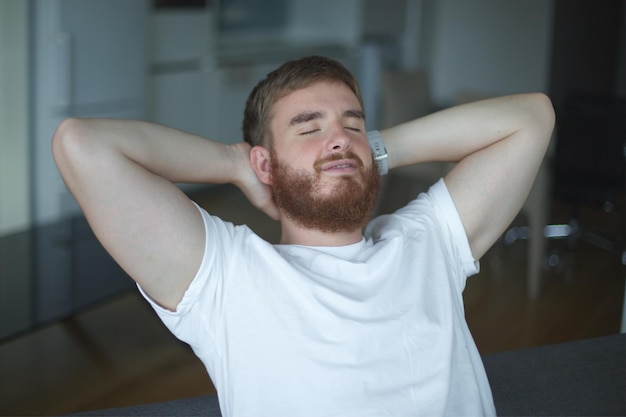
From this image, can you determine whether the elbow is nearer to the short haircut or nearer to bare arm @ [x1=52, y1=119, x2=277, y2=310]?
bare arm @ [x1=52, y1=119, x2=277, y2=310]

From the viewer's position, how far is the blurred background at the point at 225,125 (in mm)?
2930

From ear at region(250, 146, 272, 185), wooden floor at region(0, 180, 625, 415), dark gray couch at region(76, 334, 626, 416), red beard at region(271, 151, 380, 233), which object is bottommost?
wooden floor at region(0, 180, 625, 415)

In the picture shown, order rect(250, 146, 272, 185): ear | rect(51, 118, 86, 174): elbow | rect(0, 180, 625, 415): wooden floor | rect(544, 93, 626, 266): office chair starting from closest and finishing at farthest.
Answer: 1. rect(51, 118, 86, 174): elbow
2. rect(250, 146, 272, 185): ear
3. rect(0, 180, 625, 415): wooden floor
4. rect(544, 93, 626, 266): office chair

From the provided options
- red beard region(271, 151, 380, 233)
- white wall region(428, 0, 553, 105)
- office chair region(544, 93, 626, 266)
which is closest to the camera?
red beard region(271, 151, 380, 233)

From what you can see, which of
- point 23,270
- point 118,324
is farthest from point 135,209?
point 118,324

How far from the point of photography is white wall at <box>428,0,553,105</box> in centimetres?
705

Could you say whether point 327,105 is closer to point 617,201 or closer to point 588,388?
point 588,388

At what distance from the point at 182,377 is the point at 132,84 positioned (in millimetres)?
2304

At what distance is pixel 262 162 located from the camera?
1.68m

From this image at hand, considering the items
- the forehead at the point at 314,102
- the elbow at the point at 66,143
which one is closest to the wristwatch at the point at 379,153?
the forehead at the point at 314,102

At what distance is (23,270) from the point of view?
8.78ft

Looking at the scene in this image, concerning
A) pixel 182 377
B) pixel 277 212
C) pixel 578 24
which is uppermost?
pixel 578 24

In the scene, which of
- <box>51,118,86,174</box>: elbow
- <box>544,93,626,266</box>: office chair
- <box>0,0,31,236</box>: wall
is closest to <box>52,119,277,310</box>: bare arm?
<box>51,118,86,174</box>: elbow

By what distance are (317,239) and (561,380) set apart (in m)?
0.66
